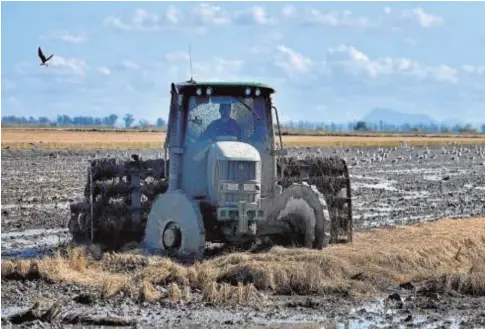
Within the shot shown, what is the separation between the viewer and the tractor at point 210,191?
49.6ft

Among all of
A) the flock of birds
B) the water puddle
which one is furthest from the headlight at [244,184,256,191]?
the flock of birds

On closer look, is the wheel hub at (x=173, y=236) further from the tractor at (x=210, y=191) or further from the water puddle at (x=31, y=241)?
the water puddle at (x=31, y=241)

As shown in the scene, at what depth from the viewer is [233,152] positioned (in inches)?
600

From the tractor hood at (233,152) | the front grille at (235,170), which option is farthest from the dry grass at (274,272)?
the tractor hood at (233,152)

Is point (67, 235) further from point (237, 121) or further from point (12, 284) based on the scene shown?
point (12, 284)

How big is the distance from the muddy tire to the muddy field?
274cm

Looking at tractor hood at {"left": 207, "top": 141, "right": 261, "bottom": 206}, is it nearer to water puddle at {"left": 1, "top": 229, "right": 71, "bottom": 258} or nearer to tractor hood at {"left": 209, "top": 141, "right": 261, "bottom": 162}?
Result: tractor hood at {"left": 209, "top": 141, "right": 261, "bottom": 162}

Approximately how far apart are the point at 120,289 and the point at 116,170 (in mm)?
5034

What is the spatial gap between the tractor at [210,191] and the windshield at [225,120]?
0.6 inches

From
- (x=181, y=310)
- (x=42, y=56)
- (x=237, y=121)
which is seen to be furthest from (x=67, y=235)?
(x=181, y=310)

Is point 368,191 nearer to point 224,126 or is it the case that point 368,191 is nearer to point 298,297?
point 224,126

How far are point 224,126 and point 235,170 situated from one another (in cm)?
97

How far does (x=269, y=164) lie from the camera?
16156 millimetres

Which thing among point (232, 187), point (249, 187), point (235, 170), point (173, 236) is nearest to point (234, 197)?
point (232, 187)
